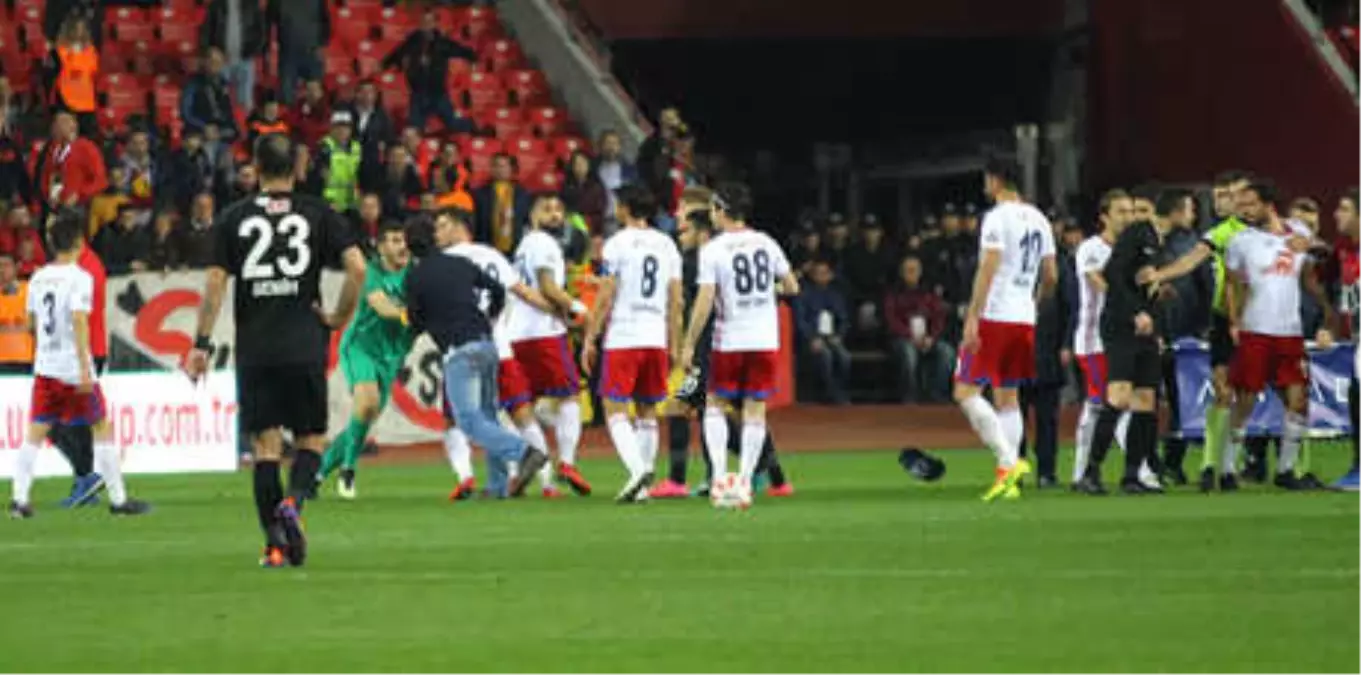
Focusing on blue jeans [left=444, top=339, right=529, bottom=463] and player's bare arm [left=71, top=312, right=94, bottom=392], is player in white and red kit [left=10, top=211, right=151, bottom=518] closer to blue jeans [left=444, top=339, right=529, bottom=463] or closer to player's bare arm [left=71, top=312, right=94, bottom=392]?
player's bare arm [left=71, top=312, right=94, bottom=392]

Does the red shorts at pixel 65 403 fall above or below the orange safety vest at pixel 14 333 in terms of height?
below

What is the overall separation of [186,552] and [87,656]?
593 centimetres

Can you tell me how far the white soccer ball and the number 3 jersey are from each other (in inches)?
216

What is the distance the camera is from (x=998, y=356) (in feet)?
73.4

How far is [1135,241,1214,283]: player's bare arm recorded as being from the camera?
2244 centimetres

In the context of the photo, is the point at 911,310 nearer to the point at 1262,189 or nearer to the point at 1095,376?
the point at 1095,376

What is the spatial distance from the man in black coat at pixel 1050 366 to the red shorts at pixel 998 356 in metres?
1.51

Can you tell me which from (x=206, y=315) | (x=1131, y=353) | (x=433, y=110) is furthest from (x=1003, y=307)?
(x=433, y=110)

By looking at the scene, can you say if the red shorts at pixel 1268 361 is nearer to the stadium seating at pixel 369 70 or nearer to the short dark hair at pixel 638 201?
the short dark hair at pixel 638 201

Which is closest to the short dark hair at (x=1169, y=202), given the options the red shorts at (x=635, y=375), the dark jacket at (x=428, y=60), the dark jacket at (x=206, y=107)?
the red shorts at (x=635, y=375)

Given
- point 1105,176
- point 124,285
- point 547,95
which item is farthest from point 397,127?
point 1105,176

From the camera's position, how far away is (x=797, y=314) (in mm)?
40188

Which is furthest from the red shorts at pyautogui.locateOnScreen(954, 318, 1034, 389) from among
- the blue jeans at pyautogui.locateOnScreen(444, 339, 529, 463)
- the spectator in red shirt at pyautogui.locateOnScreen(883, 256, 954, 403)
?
the spectator in red shirt at pyautogui.locateOnScreen(883, 256, 954, 403)

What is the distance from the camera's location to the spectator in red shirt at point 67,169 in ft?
110
